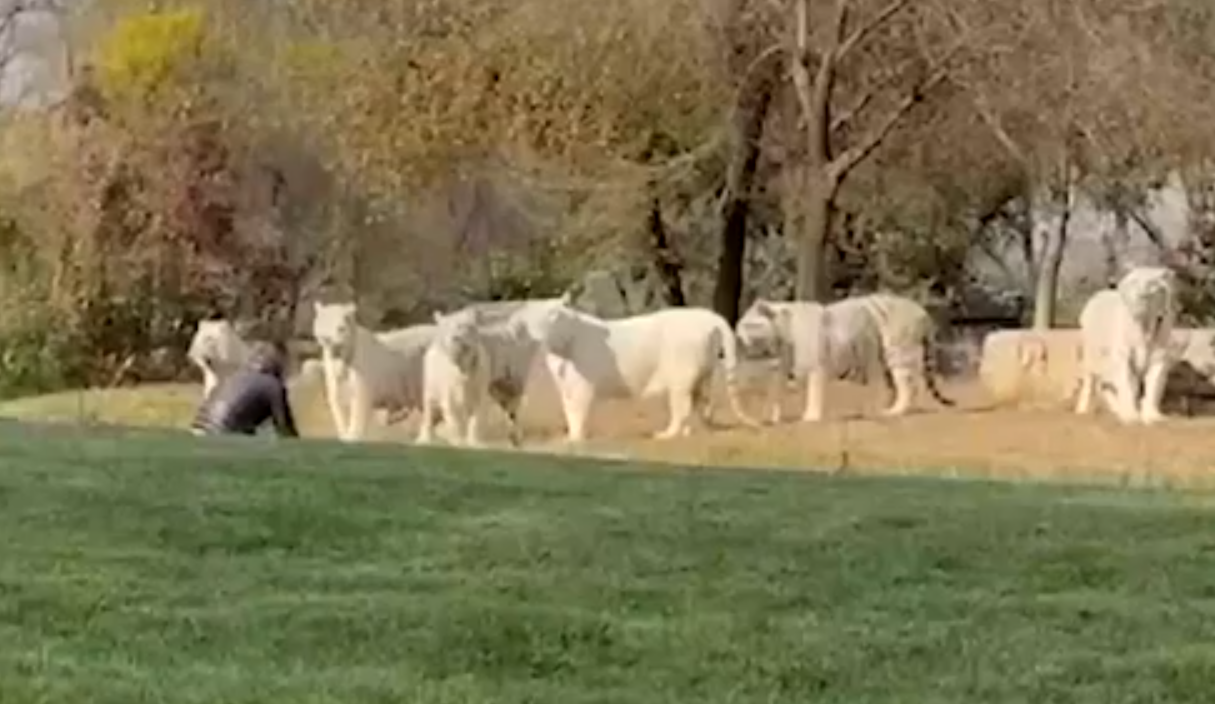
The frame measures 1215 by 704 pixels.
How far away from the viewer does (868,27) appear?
20.2m

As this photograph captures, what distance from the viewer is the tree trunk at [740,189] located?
859 inches

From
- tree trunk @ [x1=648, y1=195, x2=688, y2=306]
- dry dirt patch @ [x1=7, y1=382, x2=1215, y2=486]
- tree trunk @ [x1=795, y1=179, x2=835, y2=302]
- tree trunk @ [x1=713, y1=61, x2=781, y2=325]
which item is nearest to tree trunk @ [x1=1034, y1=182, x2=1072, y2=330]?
tree trunk @ [x1=713, y1=61, x2=781, y2=325]

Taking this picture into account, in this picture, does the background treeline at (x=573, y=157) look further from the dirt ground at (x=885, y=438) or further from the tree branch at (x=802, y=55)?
the dirt ground at (x=885, y=438)

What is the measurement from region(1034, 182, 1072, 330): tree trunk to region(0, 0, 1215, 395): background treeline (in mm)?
54

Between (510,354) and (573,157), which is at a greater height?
(573,157)

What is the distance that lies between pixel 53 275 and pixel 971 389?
8839 mm

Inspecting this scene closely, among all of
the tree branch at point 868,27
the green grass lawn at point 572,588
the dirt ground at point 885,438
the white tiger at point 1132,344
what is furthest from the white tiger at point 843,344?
the green grass lawn at point 572,588

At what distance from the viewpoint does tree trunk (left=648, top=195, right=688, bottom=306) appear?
24.2m

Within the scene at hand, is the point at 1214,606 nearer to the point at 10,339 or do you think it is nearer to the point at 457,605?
the point at 457,605

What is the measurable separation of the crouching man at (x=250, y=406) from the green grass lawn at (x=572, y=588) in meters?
3.53

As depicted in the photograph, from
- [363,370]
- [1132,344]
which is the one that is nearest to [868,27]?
[1132,344]

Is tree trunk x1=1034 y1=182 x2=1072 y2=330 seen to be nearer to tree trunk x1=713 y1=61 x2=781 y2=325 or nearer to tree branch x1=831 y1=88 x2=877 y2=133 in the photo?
tree trunk x1=713 y1=61 x2=781 y2=325

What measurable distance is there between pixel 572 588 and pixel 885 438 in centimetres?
1038

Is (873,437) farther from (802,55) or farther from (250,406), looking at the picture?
(250,406)
